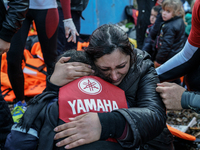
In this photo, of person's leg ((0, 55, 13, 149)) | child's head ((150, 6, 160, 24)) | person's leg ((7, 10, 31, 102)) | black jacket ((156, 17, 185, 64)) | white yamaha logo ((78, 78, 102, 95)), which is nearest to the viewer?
white yamaha logo ((78, 78, 102, 95))

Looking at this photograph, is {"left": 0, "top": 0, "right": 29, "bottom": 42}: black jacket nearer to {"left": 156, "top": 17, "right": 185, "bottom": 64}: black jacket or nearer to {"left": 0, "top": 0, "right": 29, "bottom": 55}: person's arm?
{"left": 0, "top": 0, "right": 29, "bottom": 55}: person's arm

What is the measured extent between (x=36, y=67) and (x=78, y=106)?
2565mm

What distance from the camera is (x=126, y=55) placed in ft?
4.90

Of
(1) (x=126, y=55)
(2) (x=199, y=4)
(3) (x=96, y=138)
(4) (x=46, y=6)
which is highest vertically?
(2) (x=199, y=4)

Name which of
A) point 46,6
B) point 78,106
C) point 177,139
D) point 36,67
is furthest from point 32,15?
point 177,139

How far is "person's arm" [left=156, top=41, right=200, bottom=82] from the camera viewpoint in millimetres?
1775

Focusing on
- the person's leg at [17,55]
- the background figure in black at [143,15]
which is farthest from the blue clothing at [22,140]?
the background figure in black at [143,15]

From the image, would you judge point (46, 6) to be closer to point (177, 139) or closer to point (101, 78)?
point (101, 78)

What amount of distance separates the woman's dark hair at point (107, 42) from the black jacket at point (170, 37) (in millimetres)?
2061

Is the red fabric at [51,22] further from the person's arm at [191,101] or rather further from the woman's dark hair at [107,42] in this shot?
the person's arm at [191,101]

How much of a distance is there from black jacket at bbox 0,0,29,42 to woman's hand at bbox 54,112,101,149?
101 centimetres

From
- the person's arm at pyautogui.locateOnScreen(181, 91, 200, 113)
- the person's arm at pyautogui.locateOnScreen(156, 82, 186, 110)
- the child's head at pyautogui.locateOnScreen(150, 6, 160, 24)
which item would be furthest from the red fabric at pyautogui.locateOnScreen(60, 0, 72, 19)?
the child's head at pyautogui.locateOnScreen(150, 6, 160, 24)

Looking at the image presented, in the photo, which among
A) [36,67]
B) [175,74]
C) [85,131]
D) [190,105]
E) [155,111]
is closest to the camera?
[85,131]

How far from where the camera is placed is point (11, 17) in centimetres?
169
